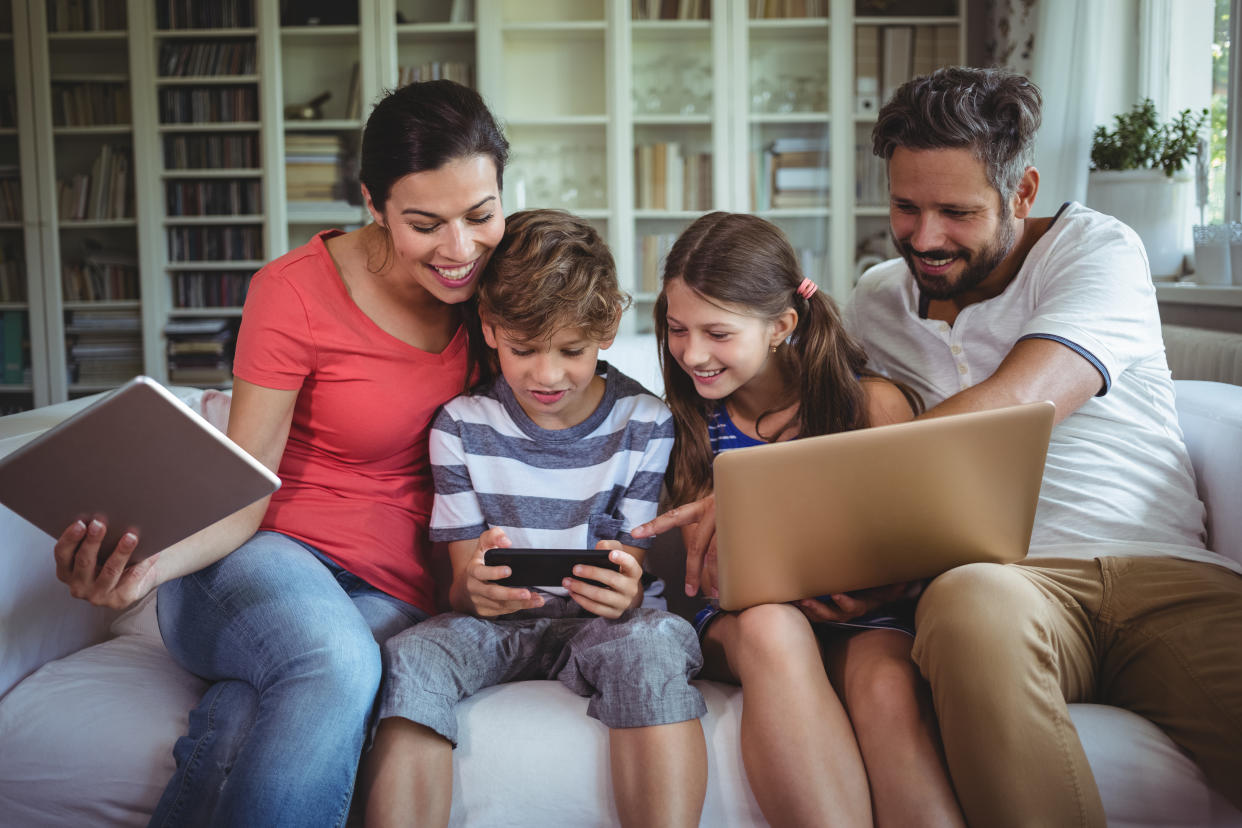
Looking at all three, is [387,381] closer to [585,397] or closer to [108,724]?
[585,397]

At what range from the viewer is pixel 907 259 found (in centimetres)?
145

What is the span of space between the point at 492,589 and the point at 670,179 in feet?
8.90

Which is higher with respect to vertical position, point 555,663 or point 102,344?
point 102,344

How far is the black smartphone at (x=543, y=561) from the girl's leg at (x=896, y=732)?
1.03ft

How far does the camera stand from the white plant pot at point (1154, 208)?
227cm

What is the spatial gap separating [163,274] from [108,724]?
2.90 meters

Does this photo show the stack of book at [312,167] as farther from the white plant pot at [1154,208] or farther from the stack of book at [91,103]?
the white plant pot at [1154,208]

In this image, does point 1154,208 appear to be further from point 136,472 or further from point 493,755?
point 136,472

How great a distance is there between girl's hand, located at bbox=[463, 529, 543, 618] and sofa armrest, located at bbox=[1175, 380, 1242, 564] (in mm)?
886

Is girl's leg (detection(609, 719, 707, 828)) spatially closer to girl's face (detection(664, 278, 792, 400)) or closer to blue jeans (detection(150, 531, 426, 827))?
blue jeans (detection(150, 531, 426, 827))

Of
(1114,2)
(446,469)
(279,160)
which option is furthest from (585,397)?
(279,160)

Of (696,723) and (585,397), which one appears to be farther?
(585,397)

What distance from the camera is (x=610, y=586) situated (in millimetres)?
1132

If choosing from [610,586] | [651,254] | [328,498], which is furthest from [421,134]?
[651,254]
